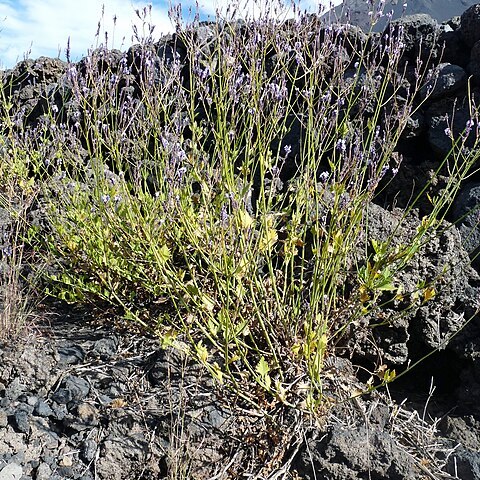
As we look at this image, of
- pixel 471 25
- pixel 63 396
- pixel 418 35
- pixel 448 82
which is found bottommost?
pixel 63 396

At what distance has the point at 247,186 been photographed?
241cm

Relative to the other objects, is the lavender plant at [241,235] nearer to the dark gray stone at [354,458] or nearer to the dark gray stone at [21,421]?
the dark gray stone at [354,458]

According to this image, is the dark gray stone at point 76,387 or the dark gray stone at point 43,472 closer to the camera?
the dark gray stone at point 43,472

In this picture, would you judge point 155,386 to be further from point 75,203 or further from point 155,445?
point 75,203

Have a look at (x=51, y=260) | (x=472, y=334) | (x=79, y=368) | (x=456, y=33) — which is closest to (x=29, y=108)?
(x=51, y=260)

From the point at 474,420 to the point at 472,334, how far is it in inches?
17.1

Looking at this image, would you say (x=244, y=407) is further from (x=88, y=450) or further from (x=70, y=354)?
(x=70, y=354)

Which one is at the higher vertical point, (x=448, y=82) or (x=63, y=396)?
(x=448, y=82)

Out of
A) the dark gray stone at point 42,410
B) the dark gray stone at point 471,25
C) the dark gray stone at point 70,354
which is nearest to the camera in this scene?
the dark gray stone at point 42,410

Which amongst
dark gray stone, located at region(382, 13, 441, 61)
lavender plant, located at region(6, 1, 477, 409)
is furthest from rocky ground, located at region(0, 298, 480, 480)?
dark gray stone, located at region(382, 13, 441, 61)

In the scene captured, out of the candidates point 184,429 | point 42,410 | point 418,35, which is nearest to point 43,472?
point 42,410

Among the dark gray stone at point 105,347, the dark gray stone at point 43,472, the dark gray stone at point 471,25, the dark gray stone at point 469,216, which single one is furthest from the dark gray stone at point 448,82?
the dark gray stone at point 43,472

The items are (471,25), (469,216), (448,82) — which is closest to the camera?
(469,216)

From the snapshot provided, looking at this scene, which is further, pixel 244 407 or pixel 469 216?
pixel 469 216
